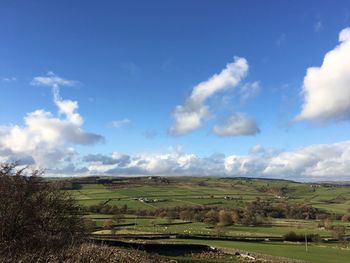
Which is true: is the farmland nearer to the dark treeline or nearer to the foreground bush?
the dark treeline

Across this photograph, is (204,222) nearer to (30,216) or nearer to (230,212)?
(230,212)

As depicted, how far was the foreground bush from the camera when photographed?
16.5 m

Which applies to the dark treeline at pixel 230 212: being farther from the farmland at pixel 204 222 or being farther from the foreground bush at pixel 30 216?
the foreground bush at pixel 30 216

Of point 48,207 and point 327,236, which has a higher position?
point 48,207

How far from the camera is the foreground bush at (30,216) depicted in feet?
54.0

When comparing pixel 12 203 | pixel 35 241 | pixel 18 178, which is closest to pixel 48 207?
pixel 18 178

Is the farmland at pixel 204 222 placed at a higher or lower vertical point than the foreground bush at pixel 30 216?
lower

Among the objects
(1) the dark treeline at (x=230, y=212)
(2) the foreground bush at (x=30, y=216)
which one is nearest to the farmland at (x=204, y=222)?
(1) the dark treeline at (x=230, y=212)

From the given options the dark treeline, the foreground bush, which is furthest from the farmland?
the foreground bush

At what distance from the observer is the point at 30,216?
2278 centimetres

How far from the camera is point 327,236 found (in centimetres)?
Result: 9712

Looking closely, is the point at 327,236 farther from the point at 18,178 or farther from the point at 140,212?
the point at 18,178

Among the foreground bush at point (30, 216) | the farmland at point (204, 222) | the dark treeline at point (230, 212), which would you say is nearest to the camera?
the foreground bush at point (30, 216)

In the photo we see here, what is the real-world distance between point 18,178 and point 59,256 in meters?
13.9
